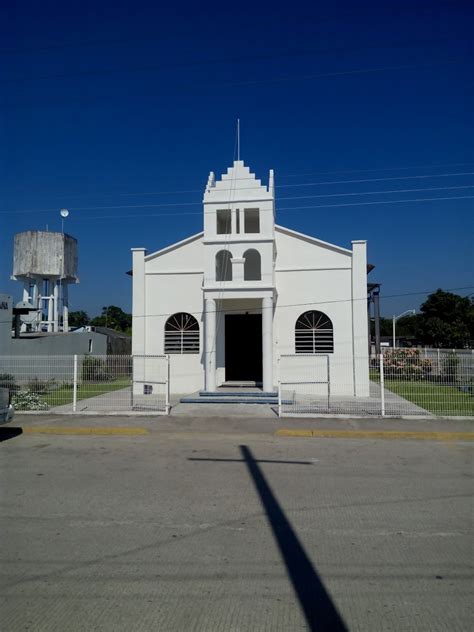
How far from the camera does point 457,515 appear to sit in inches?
219

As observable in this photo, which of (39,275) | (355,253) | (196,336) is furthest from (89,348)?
(355,253)

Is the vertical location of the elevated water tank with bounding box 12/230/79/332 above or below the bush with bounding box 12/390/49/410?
above

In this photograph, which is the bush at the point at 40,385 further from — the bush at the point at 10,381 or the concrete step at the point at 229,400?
the concrete step at the point at 229,400

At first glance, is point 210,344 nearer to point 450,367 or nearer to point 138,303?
point 138,303

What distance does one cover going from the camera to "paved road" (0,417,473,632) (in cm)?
349

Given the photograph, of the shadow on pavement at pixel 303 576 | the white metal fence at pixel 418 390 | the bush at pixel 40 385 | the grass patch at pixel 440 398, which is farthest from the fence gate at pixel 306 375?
the shadow on pavement at pixel 303 576

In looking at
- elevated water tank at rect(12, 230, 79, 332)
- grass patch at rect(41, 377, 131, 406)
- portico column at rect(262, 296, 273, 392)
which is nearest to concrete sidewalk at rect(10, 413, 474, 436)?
grass patch at rect(41, 377, 131, 406)

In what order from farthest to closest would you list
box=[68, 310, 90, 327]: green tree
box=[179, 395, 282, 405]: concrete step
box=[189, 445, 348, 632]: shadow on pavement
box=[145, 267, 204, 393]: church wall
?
1. box=[68, 310, 90, 327]: green tree
2. box=[145, 267, 204, 393]: church wall
3. box=[179, 395, 282, 405]: concrete step
4. box=[189, 445, 348, 632]: shadow on pavement

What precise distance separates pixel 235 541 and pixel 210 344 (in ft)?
39.1

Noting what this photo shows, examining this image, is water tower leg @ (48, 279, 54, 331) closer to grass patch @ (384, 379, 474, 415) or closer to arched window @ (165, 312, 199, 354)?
arched window @ (165, 312, 199, 354)

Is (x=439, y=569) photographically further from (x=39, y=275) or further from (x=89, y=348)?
(x=39, y=275)

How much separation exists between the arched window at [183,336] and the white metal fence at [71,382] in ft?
15.2

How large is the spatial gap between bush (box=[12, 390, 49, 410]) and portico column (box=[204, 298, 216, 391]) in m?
5.12

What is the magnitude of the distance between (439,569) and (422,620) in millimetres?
910
